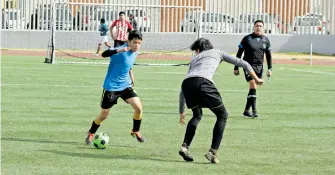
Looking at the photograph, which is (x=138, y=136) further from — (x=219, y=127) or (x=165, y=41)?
(x=165, y=41)

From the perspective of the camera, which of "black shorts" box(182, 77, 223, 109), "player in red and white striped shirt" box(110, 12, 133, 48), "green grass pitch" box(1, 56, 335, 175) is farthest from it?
"player in red and white striped shirt" box(110, 12, 133, 48)

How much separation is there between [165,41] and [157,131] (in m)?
33.4

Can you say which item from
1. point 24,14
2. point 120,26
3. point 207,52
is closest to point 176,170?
point 207,52

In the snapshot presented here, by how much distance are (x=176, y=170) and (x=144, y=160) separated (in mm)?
897

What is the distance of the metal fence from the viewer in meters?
49.2

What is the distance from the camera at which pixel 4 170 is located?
11734 millimetres

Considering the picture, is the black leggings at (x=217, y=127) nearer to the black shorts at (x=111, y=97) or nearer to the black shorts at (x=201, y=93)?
the black shorts at (x=201, y=93)

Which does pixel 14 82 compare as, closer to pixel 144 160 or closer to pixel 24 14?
pixel 144 160

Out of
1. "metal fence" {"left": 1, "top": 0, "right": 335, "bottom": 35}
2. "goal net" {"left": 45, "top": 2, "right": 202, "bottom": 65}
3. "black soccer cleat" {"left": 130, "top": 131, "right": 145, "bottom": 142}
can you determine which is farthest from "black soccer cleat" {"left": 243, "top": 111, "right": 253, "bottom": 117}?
"metal fence" {"left": 1, "top": 0, "right": 335, "bottom": 35}

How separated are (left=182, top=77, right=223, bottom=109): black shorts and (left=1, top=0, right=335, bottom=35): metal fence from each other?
34979 millimetres

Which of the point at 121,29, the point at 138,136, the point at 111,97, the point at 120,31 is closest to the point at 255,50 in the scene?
the point at 138,136

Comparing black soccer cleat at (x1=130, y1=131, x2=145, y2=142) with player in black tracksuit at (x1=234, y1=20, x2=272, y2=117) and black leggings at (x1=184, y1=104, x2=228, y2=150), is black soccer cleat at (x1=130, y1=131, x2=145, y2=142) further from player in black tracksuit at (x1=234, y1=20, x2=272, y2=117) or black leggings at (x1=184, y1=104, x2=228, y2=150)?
player in black tracksuit at (x1=234, y1=20, x2=272, y2=117)

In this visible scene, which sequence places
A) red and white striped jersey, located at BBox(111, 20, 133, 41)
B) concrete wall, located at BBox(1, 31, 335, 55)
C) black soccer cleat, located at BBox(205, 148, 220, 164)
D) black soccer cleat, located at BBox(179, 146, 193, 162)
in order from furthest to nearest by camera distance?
concrete wall, located at BBox(1, 31, 335, 55) → red and white striped jersey, located at BBox(111, 20, 133, 41) → black soccer cleat, located at BBox(179, 146, 193, 162) → black soccer cleat, located at BBox(205, 148, 220, 164)

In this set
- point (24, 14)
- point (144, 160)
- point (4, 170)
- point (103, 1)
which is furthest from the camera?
point (103, 1)
